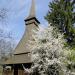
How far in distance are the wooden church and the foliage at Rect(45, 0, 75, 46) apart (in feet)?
9.08

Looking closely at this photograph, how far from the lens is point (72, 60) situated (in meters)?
21.4

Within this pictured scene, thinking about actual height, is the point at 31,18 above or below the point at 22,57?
above

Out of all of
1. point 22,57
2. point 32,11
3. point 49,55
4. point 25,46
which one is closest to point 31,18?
point 32,11

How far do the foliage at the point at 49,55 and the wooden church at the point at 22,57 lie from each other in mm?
3238

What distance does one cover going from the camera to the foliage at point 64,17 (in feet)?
85.2

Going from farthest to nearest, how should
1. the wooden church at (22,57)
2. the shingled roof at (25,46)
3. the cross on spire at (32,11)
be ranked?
the cross on spire at (32,11) < the shingled roof at (25,46) < the wooden church at (22,57)

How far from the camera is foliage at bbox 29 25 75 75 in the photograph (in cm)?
1962

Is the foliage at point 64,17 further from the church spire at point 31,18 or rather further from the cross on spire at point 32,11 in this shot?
the cross on spire at point 32,11

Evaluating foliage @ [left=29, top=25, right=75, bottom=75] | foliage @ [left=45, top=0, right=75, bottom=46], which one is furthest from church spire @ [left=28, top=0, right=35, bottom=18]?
foliage @ [left=29, top=25, right=75, bottom=75]

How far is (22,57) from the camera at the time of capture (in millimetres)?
25844

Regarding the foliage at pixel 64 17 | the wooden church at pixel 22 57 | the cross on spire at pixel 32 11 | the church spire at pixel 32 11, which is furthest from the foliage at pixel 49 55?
the church spire at pixel 32 11

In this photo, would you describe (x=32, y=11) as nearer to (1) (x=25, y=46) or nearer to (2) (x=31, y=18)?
(2) (x=31, y=18)

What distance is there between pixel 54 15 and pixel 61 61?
8.83 m

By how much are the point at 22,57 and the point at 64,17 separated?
7038mm
